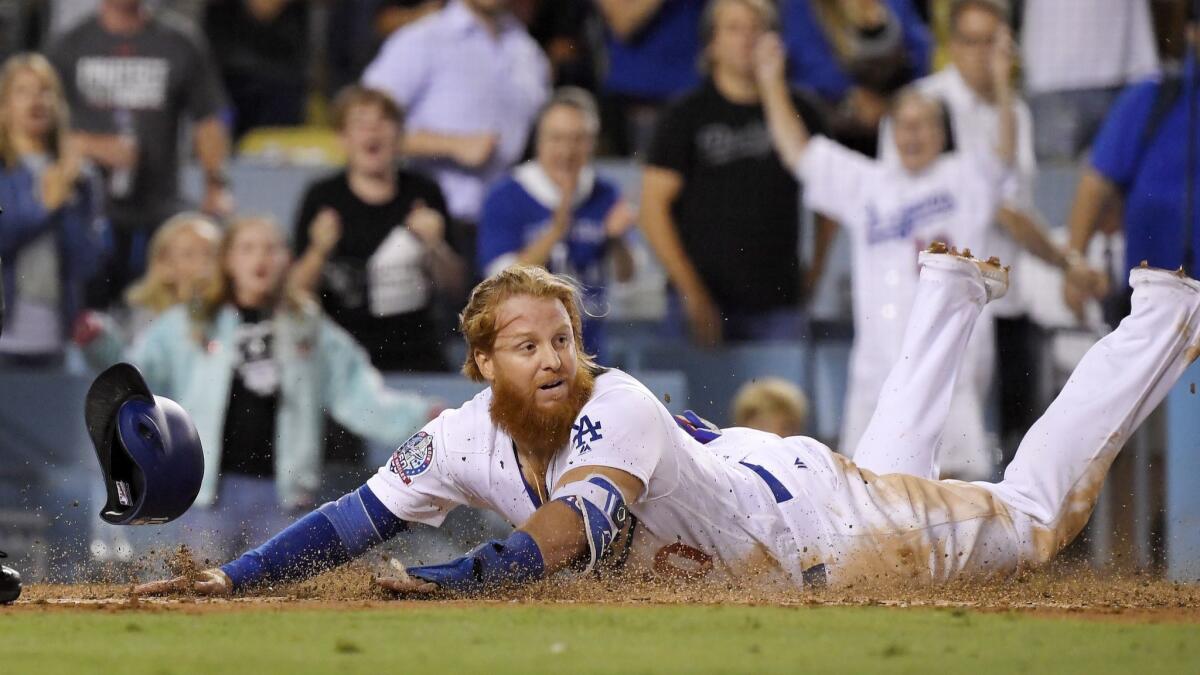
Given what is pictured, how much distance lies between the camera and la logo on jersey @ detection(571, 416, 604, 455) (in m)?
4.38

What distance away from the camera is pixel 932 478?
5352 millimetres

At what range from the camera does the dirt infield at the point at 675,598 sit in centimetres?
444

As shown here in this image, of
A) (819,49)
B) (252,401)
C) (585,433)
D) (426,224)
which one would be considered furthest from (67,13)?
(585,433)

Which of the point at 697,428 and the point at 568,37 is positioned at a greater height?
the point at 568,37

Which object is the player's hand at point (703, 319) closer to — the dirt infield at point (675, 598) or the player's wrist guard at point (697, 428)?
the player's wrist guard at point (697, 428)

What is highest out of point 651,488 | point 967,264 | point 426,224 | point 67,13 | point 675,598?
point 67,13

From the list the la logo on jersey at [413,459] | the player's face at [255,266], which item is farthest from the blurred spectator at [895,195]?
the la logo on jersey at [413,459]

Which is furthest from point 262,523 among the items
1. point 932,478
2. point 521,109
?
point 932,478

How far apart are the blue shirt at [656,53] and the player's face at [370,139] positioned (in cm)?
104

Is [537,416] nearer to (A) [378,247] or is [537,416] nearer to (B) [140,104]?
(A) [378,247]

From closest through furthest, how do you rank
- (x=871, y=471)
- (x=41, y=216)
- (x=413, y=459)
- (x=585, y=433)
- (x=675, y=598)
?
(x=585, y=433) → (x=675, y=598) → (x=413, y=459) → (x=871, y=471) → (x=41, y=216)

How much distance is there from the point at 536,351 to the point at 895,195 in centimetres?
341

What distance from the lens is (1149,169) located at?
7.28 m

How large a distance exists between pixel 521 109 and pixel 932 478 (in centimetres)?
315
